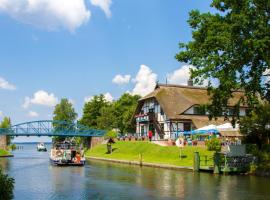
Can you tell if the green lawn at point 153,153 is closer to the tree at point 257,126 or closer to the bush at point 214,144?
the bush at point 214,144

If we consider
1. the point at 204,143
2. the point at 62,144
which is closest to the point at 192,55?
the point at 204,143

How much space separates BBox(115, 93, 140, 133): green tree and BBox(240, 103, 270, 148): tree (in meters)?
51.4

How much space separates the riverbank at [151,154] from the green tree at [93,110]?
33.3m

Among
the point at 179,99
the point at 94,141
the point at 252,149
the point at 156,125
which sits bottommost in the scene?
the point at 252,149

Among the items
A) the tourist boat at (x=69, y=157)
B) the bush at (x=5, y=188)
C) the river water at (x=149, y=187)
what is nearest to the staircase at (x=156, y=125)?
the tourist boat at (x=69, y=157)

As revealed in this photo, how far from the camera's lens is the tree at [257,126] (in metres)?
40.8

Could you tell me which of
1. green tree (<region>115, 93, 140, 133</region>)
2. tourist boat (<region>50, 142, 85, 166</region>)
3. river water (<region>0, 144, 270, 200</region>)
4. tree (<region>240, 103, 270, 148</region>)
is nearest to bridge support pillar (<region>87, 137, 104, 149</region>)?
green tree (<region>115, 93, 140, 133</region>)

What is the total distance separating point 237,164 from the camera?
39.6 m

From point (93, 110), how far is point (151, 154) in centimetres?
5422

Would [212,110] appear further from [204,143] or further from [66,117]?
[66,117]

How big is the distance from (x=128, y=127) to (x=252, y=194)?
7021 centimetres

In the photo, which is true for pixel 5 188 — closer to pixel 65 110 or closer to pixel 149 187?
pixel 149 187

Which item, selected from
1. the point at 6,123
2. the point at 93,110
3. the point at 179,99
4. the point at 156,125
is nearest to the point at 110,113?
the point at 93,110

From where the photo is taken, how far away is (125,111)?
→ 102688mm
